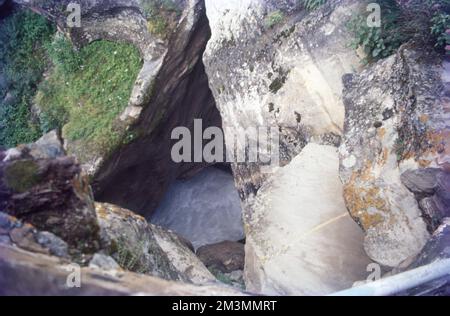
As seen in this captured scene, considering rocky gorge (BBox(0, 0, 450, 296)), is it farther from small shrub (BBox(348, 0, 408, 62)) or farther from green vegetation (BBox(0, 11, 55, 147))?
green vegetation (BBox(0, 11, 55, 147))

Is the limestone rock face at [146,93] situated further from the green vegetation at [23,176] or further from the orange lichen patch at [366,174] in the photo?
the green vegetation at [23,176]

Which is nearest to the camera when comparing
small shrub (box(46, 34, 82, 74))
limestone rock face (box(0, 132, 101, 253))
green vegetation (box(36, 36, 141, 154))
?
limestone rock face (box(0, 132, 101, 253))

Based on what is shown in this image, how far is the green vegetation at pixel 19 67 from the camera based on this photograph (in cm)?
1050

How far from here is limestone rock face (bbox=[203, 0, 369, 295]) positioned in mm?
5738

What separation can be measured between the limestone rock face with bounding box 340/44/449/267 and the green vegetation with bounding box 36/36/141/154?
16.8 ft

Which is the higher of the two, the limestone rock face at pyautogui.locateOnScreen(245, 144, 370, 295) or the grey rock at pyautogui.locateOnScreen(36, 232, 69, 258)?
the grey rock at pyautogui.locateOnScreen(36, 232, 69, 258)

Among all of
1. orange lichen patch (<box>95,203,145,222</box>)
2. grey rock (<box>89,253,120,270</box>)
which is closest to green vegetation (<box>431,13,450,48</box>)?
orange lichen patch (<box>95,203,145,222</box>)

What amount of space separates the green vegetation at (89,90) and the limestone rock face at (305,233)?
3.96 m

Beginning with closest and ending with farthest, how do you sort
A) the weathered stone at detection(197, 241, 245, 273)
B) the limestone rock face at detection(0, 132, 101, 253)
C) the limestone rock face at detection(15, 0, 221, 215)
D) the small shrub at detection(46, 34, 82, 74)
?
the limestone rock face at detection(0, 132, 101, 253) < the weathered stone at detection(197, 241, 245, 273) < the limestone rock face at detection(15, 0, 221, 215) < the small shrub at detection(46, 34, 82, 74)

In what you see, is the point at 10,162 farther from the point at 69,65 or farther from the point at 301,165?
the point at 69,65

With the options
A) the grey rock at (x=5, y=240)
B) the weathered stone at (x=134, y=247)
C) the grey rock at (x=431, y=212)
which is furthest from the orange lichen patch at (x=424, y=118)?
the grey rock at (x=5, y=240)

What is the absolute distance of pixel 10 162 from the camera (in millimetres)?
3592

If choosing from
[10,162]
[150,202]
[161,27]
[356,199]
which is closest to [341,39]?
[356,199]
